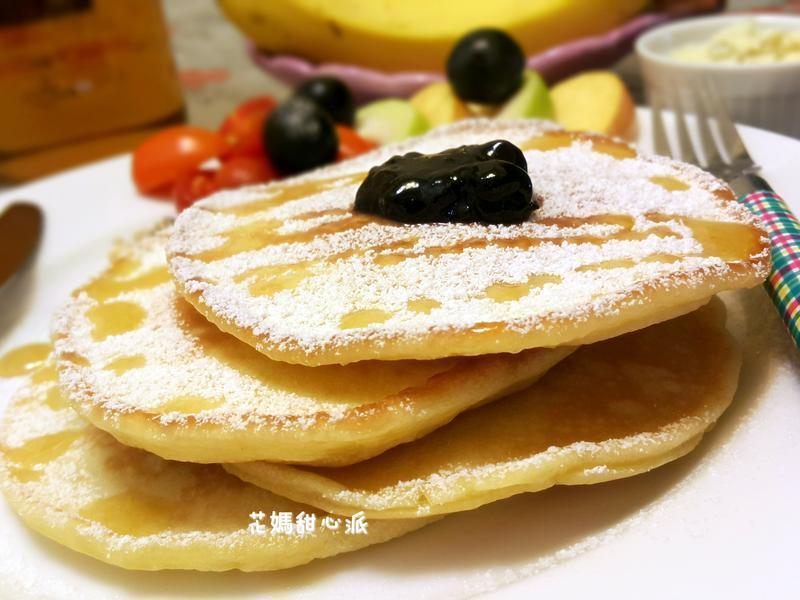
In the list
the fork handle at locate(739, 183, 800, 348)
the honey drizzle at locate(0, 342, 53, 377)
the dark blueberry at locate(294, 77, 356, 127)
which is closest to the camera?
the fork handle at locate(739, 183, 800, 348)

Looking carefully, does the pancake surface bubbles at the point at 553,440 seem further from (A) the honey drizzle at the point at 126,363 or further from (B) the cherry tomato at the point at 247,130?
(B) the cherry tomato at the point at 247,130

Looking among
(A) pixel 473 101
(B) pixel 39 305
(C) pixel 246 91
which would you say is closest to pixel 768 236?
(A) pixel 473 101

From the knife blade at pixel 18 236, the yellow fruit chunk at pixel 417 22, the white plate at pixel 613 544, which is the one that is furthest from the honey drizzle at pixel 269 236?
the yellow fruit chunk at pixel 417 22

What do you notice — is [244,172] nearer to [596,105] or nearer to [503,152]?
[596,105]

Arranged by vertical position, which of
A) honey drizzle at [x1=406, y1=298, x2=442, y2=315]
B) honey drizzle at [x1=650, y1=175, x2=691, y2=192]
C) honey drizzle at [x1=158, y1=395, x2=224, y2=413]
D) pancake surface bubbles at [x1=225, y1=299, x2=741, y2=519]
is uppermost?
honey drizzle at [x1=406, y1=298, x2=442, y2=315]

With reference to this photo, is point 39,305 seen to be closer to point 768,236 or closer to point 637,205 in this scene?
point 637,205

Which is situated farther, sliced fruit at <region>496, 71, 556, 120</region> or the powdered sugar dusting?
sliced fruit at <region>496, 71, 556, 120</region>

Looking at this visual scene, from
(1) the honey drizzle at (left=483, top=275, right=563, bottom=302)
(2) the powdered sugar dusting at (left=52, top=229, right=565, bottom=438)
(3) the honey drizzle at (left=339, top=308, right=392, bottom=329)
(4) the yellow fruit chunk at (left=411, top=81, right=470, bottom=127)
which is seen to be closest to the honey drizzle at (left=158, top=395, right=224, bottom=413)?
(2) the powdered sugar dusting at (left=52, top=229, right=565, bottom=438)

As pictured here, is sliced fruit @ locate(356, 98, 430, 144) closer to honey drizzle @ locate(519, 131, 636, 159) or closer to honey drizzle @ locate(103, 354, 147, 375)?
honey drizzle @ locate(519, 131, 636, 159)
